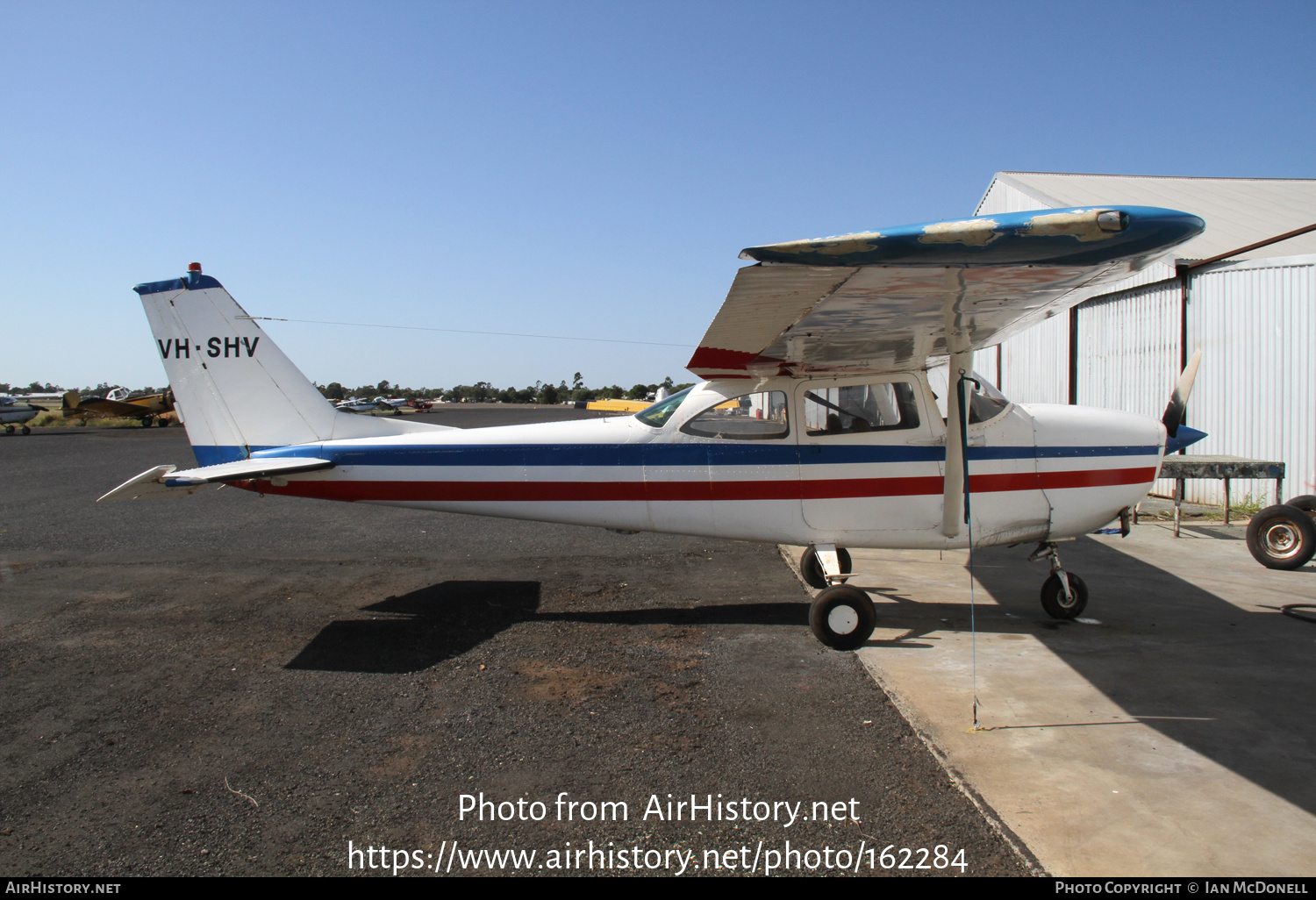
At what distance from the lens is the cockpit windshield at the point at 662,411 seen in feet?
17.5

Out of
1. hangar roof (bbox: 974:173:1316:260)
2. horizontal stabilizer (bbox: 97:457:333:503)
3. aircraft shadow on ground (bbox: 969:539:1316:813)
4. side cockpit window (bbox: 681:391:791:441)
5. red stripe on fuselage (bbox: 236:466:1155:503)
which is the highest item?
hangar roof (bbox: 974:173:1316:260)

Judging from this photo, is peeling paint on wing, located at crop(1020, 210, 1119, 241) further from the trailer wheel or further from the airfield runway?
the trailer wheel

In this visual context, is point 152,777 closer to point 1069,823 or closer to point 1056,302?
point 1069,823

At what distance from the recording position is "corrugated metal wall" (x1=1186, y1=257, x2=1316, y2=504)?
8.80 m

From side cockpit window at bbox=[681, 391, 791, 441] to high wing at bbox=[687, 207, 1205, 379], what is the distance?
24 centimetres

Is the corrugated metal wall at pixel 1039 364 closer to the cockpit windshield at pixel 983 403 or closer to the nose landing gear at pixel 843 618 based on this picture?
the cockpit windshield at pixel 983 403

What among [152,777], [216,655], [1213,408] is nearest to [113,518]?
[216,655]

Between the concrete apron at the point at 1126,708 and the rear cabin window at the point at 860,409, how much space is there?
1.45m

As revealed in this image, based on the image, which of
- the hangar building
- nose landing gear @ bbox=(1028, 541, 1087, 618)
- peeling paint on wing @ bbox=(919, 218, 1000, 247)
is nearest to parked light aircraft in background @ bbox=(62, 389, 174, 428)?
the hangar building

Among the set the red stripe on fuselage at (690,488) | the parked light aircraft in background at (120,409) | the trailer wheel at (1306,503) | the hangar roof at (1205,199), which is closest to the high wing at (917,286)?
the red stripe on fuselage at (690,488)

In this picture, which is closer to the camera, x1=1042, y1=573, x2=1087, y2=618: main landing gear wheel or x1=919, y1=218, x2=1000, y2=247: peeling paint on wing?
x1=919, y1=218, x2=1000, y2=247: peeling paint on wing

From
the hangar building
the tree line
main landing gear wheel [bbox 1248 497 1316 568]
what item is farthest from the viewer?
the tree line

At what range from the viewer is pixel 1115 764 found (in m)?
3.05

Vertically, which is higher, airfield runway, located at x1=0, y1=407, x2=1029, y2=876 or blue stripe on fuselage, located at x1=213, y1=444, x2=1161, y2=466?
blue stripe on fuselage, located at x1=213, y1=444, x2=1161, y2=466
